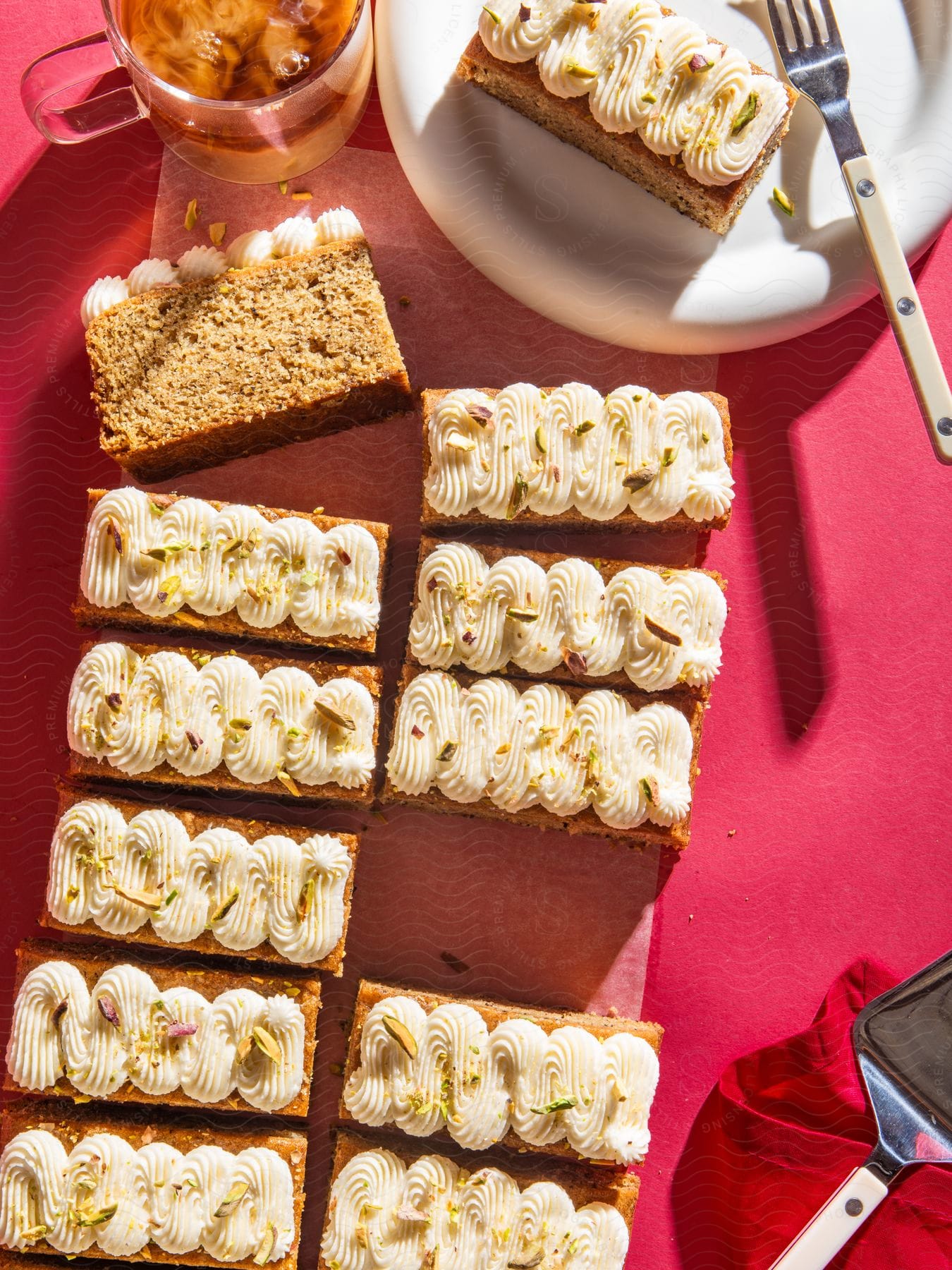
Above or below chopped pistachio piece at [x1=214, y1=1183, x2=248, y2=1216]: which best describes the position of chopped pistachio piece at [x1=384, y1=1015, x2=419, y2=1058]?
above

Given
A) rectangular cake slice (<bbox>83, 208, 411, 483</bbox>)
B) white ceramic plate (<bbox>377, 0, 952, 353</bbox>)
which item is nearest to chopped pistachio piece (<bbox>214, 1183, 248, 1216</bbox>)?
rectangular cake slice (<bbox>83, 208, 411, 483</bbox>)

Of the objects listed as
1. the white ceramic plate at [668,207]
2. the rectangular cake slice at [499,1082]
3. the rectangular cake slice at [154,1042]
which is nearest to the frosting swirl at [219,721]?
the rectangular cake slice at [154,1042]

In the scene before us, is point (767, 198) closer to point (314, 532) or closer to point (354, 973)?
point (314, 532)

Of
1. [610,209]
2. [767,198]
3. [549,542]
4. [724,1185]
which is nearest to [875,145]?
[767,198]

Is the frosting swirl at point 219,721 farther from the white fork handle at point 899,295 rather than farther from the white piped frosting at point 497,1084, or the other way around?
the white fork handle at point 899,295

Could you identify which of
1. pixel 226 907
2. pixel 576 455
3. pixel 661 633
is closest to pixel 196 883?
pixel 226 907

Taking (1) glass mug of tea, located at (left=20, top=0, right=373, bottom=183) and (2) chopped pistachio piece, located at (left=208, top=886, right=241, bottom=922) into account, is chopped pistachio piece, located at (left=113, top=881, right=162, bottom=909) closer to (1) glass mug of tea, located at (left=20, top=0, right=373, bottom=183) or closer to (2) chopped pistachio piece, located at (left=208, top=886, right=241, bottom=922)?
(2) chopped pistachio piece, located at (left=208, top=886, right=241, bottom=922)

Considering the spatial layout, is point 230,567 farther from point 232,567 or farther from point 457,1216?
point 457,1216
